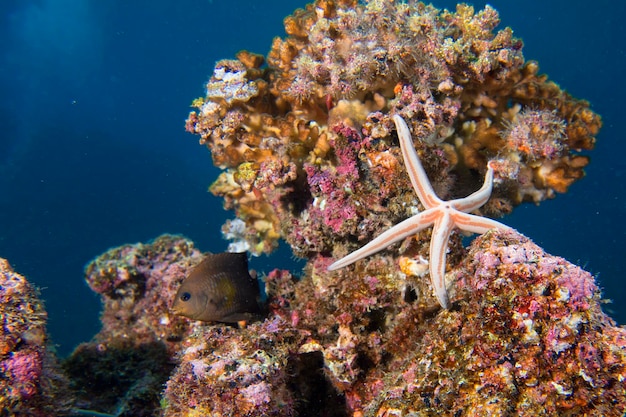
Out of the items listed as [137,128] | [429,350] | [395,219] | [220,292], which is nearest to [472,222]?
[395,219]

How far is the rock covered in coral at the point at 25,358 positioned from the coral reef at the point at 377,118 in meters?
2.43

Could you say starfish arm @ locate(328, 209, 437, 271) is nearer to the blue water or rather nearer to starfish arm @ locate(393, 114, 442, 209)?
starfish arm @ locate(393, 114, 442, 209)

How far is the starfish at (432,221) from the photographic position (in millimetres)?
3172

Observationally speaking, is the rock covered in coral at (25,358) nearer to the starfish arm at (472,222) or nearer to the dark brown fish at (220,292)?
the dark brown fish at (220,292)

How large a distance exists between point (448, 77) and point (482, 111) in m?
0.95

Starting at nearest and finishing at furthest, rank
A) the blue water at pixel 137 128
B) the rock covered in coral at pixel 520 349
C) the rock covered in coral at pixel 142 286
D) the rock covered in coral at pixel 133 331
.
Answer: the rock covered in coral at pixel 520 349 → the rock covered in coral at pixel 133 331 → the rock covered in coral at pixel 142 286 → the blue water at pixel 137 128

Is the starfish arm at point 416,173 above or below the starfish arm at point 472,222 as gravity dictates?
above

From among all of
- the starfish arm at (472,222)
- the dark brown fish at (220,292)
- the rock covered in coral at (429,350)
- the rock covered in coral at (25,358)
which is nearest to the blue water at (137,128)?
the dark brown fish at (220,292)

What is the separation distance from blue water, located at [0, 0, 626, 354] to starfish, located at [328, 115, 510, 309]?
101ft

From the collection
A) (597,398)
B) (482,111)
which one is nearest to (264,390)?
(597,398)

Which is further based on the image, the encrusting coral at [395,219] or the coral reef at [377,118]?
the coral reef at [377,118]

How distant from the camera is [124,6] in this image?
59.2m

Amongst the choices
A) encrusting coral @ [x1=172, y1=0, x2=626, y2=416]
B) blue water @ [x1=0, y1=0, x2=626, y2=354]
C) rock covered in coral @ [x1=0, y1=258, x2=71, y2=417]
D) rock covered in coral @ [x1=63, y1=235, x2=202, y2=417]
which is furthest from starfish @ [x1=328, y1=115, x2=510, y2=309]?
blue water @ [x1=0, y1=0, x2=626, y2=354]

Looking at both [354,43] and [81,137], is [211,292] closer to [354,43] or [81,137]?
[354,43]
